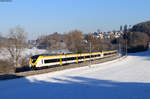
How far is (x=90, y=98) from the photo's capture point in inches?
454

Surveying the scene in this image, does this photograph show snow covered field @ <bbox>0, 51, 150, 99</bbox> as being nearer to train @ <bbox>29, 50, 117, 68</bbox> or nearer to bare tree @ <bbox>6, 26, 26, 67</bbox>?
train @ <bbox>29, 50, 117, 68</bbox>

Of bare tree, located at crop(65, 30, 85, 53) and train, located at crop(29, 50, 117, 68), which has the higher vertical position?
bare tree, located at crop(65, 30, 85, 53)

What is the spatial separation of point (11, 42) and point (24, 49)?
11.6ft

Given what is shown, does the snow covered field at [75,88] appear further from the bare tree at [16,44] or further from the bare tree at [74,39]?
the bare tree at [74,39]

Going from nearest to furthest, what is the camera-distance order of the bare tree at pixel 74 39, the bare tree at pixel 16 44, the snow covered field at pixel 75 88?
the snow covered field at pixel 75 88
the bare tree at pixel 16 44
the bare tree at pixel 74 39

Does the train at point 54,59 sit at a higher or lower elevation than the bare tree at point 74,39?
lower

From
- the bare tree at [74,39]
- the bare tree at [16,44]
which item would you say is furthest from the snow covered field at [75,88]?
the bare tree at [74,39]

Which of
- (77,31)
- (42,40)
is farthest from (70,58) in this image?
(42,40)

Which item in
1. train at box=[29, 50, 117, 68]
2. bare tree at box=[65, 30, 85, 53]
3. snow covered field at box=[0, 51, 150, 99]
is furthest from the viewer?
bare tree at box=[65, 30, 85, 53]

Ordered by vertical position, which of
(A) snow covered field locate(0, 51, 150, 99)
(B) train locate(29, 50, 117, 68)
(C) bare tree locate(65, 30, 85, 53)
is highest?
(C) bare tree locate(65, 30, 85, 53)

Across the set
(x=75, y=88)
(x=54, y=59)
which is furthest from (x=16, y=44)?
(x=75, y=88)

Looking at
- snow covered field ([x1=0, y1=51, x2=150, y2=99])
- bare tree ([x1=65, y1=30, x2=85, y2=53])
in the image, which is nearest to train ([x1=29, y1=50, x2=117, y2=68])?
snow covered field ([x1=0, y1=51, x2=150, y2=99])

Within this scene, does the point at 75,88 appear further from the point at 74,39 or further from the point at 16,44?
the point at 74,39

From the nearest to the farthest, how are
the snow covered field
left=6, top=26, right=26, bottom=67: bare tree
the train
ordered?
the snow covered field → the train → left=6, top=26, right=26, bottom=67: bare tree
